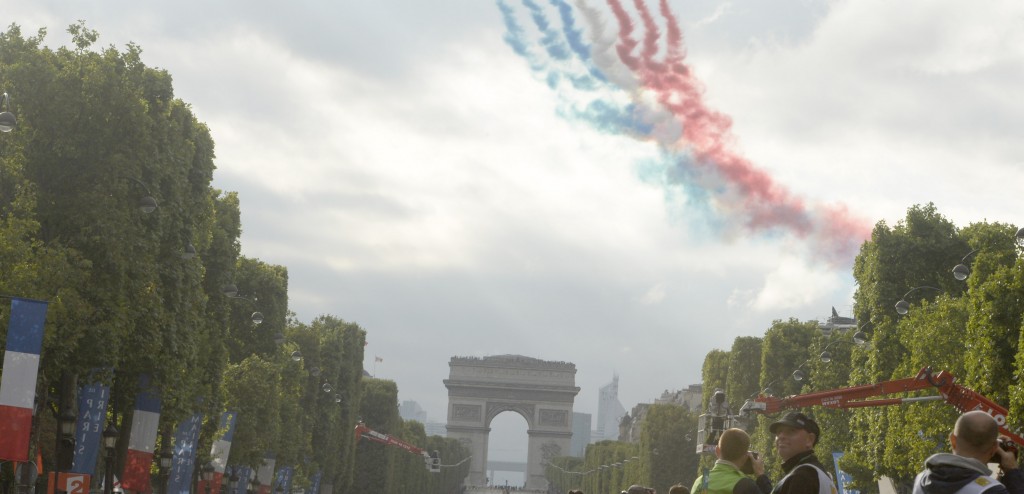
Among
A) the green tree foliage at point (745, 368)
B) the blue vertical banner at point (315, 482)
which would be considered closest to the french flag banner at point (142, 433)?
the blue vertical banner at point (315, 482)

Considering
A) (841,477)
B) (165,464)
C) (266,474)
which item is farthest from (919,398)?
(266,474)

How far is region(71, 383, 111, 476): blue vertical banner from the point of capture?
118 feet

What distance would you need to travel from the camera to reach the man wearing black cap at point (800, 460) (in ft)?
34.3

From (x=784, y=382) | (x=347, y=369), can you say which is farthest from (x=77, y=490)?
(x=347, y=369)

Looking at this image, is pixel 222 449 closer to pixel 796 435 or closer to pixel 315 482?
pixel 315 482

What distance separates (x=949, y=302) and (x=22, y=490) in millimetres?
30060

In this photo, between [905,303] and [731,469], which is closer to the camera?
[731,469]

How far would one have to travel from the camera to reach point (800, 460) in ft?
35.8

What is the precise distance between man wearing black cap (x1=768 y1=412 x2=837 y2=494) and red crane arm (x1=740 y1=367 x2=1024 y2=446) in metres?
13.3

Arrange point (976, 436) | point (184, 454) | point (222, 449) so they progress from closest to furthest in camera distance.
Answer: point (976, 436) < point (184, 454) < point (222, 449)

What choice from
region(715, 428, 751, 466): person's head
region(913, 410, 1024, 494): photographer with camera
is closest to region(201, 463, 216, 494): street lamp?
region(715, 428, 751, 466): person's head

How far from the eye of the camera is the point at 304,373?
226 feet

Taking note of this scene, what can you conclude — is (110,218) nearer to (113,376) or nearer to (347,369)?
(113,376)

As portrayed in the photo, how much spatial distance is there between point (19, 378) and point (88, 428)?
29.5ft
